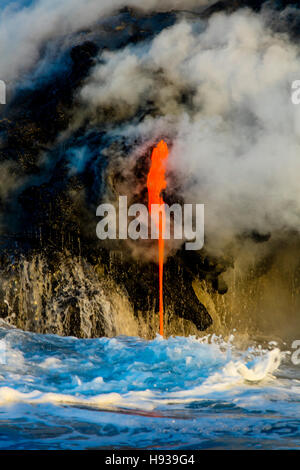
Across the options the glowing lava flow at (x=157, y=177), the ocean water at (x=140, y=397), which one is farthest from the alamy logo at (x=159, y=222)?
the ocean water at (x=140, y=397)

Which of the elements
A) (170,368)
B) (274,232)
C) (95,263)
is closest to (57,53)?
(95,263)

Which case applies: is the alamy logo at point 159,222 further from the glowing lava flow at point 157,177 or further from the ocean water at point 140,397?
the ocean water at point 140,397

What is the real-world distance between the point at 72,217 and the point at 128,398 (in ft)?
33.5

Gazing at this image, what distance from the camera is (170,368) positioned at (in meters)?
12.2

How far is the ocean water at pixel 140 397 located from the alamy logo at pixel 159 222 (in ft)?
13.9

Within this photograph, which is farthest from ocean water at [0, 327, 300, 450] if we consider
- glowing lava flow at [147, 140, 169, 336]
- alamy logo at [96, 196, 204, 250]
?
glowing lava flow at [147, 140, 169, 336]

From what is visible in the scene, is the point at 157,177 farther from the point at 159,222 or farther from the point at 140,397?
the point at 140,397

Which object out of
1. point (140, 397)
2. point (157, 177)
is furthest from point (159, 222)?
point (140, 397)

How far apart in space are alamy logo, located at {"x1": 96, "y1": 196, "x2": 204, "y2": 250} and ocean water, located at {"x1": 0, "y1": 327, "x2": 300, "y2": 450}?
423 cm

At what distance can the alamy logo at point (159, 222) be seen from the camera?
18094 mm

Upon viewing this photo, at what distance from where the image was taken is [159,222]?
18234 mm

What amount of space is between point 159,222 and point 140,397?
9.01 meters

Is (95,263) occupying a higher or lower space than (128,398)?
higher
